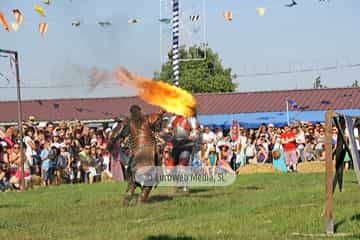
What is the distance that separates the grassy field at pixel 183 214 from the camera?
32.4ft

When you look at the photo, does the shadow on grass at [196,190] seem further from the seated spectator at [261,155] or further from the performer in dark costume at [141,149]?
the seated spectator at [261,155]

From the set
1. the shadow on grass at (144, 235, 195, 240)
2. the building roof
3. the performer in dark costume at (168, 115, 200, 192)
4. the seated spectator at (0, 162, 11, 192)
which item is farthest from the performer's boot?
the building roof

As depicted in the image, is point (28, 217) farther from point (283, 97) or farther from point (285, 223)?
point (283, 97)

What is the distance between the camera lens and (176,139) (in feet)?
56.0

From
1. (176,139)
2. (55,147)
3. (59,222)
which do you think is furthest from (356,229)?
(55,147)

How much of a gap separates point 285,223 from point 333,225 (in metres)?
0.81

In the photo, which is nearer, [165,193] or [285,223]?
[285,223]

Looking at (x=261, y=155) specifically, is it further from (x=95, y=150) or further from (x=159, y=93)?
(x=159, y=93)

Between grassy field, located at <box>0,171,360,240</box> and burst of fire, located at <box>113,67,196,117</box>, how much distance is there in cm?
187

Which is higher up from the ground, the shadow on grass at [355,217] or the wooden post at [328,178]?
the wooden post at [328,178]

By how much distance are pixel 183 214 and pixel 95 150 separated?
37.4 ft

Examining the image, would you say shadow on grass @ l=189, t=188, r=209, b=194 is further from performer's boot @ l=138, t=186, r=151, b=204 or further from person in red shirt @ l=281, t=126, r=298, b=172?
person in red shirt @ l=281, t=126, r=298, b=172

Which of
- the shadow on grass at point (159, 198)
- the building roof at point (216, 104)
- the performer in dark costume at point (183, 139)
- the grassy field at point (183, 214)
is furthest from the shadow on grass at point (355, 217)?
the building roof at point (216, 104)

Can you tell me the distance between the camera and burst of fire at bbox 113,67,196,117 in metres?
15.5
